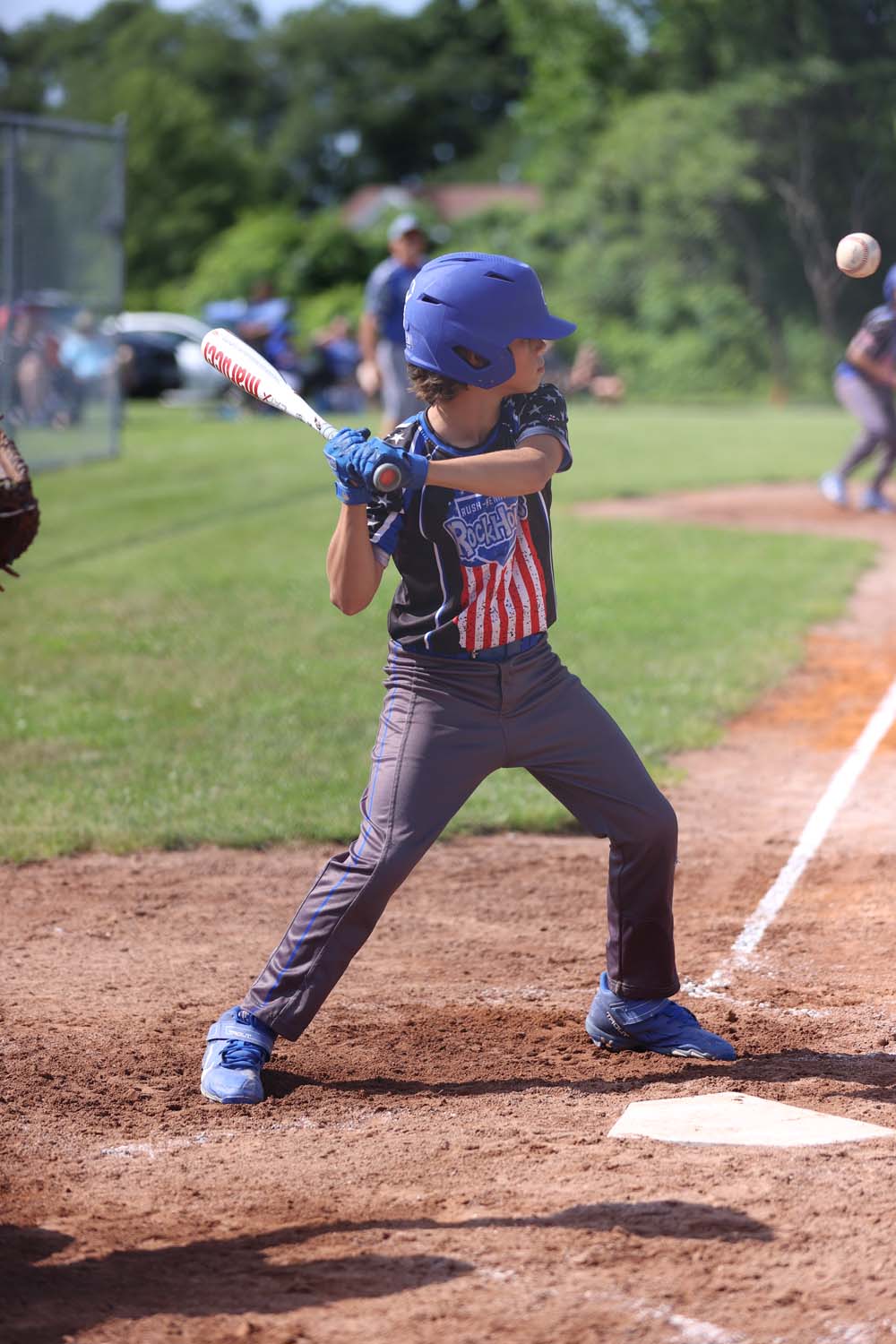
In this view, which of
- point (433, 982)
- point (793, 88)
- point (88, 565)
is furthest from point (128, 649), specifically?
point (793, 88)

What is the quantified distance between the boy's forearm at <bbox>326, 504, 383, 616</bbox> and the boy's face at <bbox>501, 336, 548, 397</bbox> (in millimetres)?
491

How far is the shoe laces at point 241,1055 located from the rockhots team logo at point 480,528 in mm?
1266

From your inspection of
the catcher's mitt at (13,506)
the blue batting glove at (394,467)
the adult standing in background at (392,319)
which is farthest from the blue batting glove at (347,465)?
the adult standing in background at (392,319)

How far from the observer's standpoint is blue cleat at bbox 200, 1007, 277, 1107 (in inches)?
152

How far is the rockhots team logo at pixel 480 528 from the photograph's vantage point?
386cm

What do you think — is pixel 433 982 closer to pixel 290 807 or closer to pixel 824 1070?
pixel 824 1070

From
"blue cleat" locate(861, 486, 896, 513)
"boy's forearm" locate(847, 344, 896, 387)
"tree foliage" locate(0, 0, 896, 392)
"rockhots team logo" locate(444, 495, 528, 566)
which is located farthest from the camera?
"tree foliage" locate(0, 0, 896, 392)

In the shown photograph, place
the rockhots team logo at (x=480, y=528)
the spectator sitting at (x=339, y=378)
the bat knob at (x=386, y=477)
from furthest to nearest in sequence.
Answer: the spectator sitting at (x=339, y=378) < the rockhots team logo at (x=480, y=528) < the bat knob at (x=386, y=477)

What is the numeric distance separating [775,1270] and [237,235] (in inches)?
1982

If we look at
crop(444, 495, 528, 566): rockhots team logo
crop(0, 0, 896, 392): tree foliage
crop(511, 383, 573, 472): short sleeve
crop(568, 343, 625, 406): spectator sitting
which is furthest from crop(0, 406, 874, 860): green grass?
crop(0, 0, 896, 392): tree foliage

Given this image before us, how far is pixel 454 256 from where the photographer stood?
12.7 feet

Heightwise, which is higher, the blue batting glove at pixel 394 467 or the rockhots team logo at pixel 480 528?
the blue batting glove at pixel 394 467

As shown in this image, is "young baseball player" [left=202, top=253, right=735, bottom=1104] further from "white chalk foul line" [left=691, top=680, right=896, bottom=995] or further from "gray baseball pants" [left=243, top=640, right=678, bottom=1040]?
"white chalk foul line" [left=691, top=680, right=896, bottom=995]

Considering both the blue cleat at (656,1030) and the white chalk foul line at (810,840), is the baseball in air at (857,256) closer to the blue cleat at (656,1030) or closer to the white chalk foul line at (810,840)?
the white chalk foul line at (810,840)
